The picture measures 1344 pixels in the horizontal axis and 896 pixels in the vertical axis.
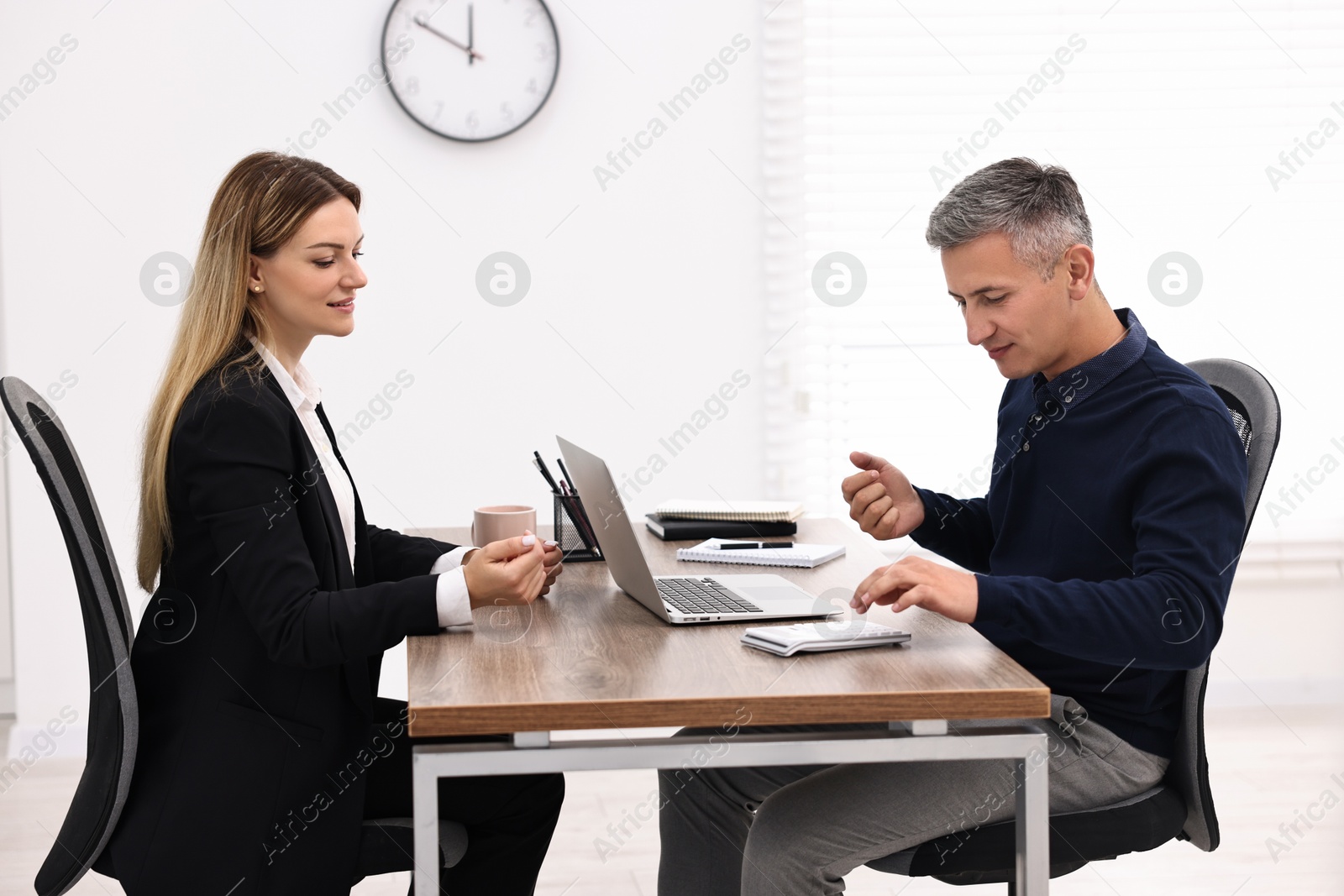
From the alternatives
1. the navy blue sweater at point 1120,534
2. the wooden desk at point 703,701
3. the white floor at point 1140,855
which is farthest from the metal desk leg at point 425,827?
the white floor at point 1140,855

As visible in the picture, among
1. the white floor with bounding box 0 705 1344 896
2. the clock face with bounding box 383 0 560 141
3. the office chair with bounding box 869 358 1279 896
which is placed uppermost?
the clock face with bounding box 383 0 560 141

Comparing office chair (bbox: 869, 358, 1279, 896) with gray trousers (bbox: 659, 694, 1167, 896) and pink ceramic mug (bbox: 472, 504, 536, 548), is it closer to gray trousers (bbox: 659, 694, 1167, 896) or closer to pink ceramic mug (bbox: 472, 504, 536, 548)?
gray trousers (bbox: 659, 694, 1167, 896)

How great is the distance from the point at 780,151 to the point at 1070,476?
6.25ft

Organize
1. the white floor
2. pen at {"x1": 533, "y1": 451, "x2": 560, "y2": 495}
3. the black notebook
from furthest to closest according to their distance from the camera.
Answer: the white floor < the black notebook < pen at {"x1": 533, "y1": 451, "x2": 560, "y2": 495}

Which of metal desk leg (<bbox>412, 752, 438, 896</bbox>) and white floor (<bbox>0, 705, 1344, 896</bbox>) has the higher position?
metal desk leg (<bbox>412, 752, 438, 896</bbox>)

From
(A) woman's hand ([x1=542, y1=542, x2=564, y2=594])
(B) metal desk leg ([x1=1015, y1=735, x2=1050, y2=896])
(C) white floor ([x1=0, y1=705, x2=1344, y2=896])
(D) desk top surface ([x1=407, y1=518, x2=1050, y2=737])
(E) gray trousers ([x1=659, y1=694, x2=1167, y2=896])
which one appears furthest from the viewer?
(C) white floor ([x1=0, y1=705, x2=1344, y2=896])

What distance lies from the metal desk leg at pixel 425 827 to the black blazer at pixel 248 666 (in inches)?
8.2

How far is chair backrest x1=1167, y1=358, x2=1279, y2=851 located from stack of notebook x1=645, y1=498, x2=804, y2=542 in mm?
796

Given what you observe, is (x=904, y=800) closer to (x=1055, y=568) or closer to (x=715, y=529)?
(x=1055, y=568)

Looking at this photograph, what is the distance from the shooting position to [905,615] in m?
1.58

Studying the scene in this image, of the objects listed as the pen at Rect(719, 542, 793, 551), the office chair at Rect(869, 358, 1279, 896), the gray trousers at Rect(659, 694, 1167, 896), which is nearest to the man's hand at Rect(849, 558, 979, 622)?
the gray trousers at Rect(659, 694, 1167, 896)

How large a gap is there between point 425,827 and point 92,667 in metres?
0.47

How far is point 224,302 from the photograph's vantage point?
1588 millimetres

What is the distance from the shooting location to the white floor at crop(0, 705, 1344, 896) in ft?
8.24
